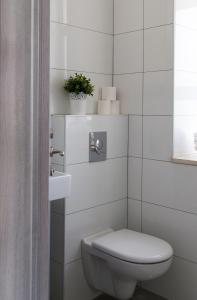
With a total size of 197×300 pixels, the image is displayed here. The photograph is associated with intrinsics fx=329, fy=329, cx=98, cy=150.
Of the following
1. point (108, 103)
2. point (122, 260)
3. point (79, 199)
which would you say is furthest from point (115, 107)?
point (122, 260)

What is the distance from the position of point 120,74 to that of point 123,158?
580mm

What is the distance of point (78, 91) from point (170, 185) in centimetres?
80

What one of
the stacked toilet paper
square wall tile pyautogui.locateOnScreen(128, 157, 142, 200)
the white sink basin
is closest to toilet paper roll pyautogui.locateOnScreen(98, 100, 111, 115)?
Answer: the stacked toilet paper

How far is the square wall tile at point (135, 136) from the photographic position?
219cm

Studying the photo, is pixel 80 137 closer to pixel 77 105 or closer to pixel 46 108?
pixel 77 105

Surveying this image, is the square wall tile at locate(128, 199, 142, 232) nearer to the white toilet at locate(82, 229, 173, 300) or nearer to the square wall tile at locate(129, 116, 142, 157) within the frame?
the white toilet at locate(82, 229, 173, 300)

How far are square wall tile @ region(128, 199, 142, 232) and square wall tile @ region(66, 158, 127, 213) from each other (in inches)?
3.1

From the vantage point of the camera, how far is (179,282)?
6.64ft

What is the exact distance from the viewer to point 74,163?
191 centimetres

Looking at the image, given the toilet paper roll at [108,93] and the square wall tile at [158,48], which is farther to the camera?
the toilet paper roll at [108,93]

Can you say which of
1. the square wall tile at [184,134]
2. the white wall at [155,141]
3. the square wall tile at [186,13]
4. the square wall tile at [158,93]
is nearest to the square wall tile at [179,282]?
the white wall at [155,141]

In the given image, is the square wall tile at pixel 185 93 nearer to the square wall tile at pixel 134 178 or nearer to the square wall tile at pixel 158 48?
the square wall tile at pixel 158 48

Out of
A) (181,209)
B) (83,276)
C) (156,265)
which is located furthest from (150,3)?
(83,276)

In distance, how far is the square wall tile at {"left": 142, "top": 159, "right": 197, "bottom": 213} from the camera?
194 centimetres
